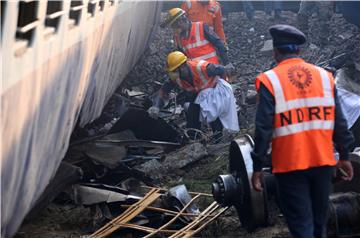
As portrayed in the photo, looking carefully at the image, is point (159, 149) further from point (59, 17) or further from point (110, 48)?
point (59, 17)

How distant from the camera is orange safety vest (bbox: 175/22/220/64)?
8.53m

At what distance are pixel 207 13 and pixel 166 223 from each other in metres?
5.91

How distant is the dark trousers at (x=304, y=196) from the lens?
155 inches

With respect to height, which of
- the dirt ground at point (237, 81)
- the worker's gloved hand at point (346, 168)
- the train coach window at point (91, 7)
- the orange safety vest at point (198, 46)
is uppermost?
the train coach window at point (91, 7)

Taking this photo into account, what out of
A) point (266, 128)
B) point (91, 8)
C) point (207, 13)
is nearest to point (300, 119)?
point (266, 128)

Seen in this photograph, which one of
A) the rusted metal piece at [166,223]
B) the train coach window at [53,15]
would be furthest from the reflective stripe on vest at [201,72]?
the train coach window at [53,15]

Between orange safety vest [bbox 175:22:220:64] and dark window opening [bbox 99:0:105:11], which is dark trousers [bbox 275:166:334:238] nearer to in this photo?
dark window opening [bbox 99:0:105:11]

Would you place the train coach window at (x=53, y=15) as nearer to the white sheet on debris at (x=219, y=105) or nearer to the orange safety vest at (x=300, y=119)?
the orange safety vest at (x=300, y=119)

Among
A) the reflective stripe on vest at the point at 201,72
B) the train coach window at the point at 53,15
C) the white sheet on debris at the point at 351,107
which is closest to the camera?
the train coach window at the point at 53,15

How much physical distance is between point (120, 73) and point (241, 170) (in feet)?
12.2

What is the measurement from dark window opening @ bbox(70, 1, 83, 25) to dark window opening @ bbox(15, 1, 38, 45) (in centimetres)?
92

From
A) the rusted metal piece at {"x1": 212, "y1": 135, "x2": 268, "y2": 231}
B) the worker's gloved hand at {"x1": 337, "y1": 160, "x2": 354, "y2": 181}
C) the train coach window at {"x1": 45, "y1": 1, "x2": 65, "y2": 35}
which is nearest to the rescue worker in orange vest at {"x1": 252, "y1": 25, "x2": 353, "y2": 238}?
the worker's gloved hand at {"x1": 337, "y1": 160, "x2": 354, "y2": 181}

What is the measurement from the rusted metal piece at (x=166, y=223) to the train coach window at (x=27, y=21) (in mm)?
2109

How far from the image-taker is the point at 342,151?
4.10 meters
